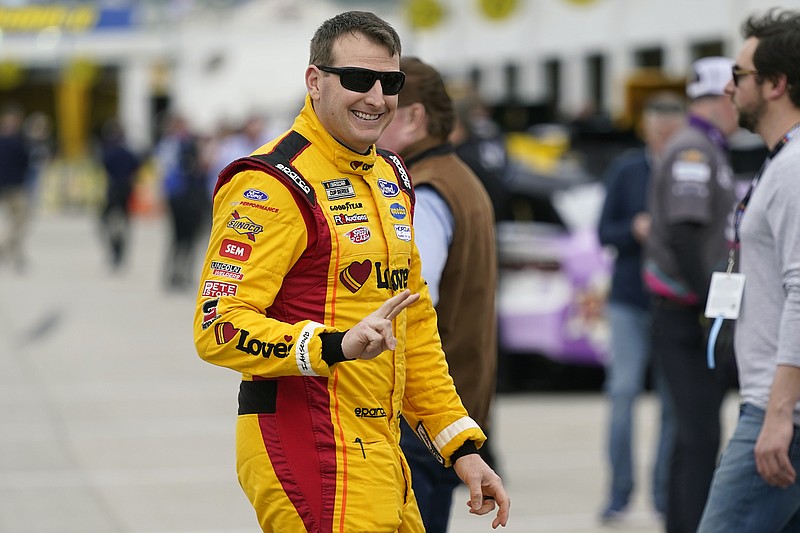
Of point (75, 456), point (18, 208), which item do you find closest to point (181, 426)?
point (75, 456)

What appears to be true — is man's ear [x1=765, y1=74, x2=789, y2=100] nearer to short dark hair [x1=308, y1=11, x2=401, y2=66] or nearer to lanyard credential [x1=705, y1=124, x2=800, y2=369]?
Result: lanyard credential [x1=705, y1=124, x2=800, y2=369]

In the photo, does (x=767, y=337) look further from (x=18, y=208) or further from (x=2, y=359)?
(x=18, y=208)

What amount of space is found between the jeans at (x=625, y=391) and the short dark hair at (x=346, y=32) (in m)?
4.04

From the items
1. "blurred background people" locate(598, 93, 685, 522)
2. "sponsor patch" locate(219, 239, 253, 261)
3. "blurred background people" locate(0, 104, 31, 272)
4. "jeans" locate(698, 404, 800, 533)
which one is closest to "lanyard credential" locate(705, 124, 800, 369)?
"jeans" locate(698, 404, 800, 533)

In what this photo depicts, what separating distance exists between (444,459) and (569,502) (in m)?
4.36

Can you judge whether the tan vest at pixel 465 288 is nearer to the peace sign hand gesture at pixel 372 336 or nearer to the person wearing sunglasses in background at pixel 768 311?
the person wearing sunglasses in background at pixel 768 311

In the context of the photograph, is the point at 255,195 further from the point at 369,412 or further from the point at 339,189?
the point at 369,412

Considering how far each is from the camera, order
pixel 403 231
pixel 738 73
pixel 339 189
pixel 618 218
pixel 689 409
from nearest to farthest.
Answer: pixel 339 189
pixel 403 231
pixel 738 73
pixel 689 409
pixel 618 218

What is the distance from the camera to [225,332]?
3.38 meters

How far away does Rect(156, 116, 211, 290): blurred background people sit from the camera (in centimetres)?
1939

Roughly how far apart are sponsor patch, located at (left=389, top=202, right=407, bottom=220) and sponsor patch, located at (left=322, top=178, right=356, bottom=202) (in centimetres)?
13

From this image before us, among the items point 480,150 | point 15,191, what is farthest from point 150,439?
point 15,191

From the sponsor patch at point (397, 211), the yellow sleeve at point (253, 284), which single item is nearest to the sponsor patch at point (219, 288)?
the yellow sleeve at point (253, 284)

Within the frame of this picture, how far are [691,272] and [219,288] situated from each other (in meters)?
3.09
